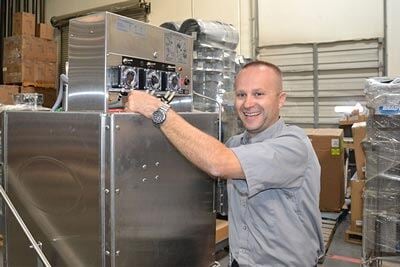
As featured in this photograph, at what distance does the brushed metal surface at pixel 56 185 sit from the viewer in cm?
143

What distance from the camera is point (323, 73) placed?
217 inches

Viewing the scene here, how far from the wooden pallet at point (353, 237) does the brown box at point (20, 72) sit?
5.31 meters

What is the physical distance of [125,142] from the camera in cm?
144

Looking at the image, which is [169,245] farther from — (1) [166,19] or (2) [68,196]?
(1) [166,19]

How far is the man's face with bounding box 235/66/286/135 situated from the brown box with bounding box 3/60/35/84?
5.73m

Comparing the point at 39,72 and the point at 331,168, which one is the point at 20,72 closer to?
the point at 39,72

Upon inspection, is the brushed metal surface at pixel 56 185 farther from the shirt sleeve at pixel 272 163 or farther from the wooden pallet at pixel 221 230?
the wooden pallet at pixel 221 230

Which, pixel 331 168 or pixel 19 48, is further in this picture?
pixel 19 48

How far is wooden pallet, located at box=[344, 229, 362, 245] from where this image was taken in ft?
12.1

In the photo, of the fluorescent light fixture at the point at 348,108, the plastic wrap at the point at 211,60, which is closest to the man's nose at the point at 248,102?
the plastic wrap at the point at 211,60

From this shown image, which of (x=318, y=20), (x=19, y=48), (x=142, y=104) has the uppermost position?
(x=318, y=20)

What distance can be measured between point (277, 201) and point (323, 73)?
174 inches

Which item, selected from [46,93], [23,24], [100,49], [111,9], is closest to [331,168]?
[100,49]

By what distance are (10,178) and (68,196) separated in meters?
0.36
